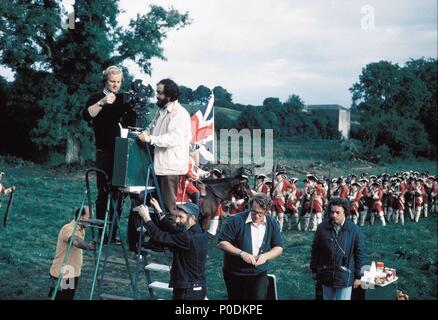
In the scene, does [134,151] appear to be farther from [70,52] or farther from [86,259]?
[70,52]

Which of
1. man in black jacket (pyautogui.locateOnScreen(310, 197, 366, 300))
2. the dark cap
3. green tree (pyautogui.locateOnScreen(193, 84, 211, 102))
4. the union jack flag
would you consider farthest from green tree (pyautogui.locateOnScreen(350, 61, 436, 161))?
the dark cap

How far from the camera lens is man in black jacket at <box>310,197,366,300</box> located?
6469 mm

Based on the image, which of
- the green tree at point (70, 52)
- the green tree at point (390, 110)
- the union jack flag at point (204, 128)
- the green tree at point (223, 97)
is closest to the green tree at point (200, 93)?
the union jack flag at point (204, 128)

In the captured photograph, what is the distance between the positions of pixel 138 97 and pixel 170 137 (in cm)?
63

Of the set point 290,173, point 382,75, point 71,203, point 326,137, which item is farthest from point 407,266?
point 382,75

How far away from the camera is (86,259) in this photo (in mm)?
12102

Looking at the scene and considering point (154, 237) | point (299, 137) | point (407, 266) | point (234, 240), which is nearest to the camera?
point (154, 237)

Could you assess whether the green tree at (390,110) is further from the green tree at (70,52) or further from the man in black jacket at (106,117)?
the man in black jacket at (106,117)

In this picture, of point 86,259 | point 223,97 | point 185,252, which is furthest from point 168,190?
point 223,97

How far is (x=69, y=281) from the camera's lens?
715 centimetres

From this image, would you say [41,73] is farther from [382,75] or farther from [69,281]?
[382,75]

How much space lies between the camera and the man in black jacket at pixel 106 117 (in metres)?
6.45

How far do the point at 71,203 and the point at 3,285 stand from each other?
8.19 metres

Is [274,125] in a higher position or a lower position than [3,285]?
higher
